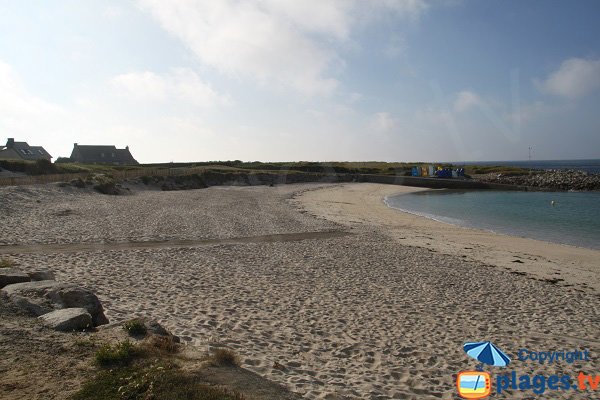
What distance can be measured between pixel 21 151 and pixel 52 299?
2948 inches

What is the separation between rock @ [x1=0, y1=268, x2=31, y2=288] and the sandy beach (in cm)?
186

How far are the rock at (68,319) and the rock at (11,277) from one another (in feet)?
8.90

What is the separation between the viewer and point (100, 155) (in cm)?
8419

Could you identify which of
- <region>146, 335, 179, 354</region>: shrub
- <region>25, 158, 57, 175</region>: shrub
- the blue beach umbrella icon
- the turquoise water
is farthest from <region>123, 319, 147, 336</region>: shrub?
<region>25, 158, 57, 175</region>: shrub

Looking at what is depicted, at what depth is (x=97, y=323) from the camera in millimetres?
7961

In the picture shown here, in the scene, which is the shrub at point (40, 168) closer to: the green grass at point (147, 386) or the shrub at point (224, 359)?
the shrub at point (224, 359)

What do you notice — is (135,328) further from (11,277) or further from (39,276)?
(39,276)

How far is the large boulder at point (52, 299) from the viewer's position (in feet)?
26.1

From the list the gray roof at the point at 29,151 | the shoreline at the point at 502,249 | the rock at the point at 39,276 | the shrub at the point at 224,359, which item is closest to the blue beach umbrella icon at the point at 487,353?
the shrub at the point at 224,359

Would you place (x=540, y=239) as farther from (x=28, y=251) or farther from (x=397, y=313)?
(x=28, y=251)

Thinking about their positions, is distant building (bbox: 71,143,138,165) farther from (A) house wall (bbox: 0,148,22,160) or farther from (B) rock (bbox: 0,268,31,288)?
(B) rock (bbox: 0,268,31,288)

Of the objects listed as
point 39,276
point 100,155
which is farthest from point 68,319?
point 100,155

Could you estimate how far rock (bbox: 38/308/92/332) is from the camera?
7.12 m

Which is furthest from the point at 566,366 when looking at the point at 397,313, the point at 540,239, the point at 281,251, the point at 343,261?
the point at 540,239
